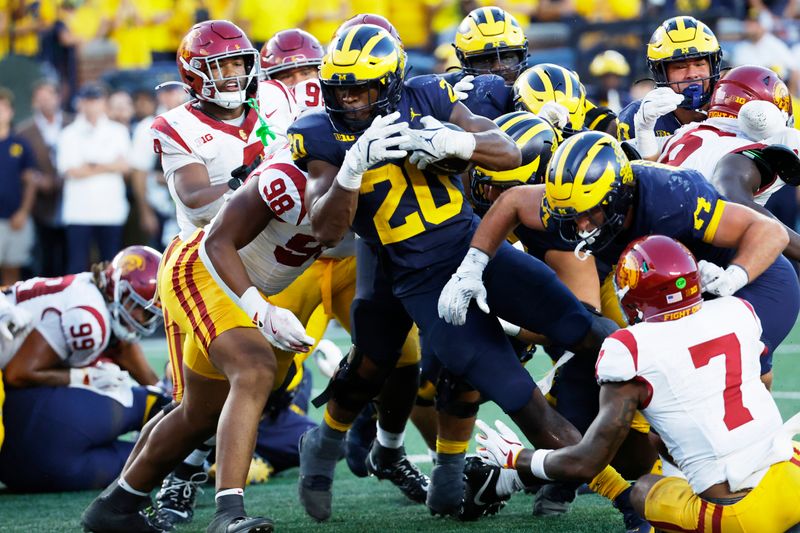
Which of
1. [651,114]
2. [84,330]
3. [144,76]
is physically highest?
[144,76]

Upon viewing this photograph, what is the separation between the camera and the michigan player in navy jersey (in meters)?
4.00

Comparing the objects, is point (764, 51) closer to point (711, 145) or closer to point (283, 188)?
point (711, 145)

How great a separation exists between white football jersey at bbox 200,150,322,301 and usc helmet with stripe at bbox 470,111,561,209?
2.26 ft

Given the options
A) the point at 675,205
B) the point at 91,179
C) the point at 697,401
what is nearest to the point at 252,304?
the point at 675,205

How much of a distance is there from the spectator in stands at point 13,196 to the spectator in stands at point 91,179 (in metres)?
0.32

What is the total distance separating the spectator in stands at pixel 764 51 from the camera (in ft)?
35.4

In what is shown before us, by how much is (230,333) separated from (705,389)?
1.68 meters

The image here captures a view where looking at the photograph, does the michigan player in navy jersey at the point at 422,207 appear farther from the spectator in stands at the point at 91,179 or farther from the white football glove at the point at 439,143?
the spectator in stands at the point at 91,179

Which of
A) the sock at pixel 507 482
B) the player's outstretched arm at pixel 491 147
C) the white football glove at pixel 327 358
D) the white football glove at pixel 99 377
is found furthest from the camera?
the white football glove at pixel 327 358

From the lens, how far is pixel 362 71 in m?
4.05

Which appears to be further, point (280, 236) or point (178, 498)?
point (178, 498)

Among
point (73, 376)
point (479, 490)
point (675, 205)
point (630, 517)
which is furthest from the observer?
point (73, 376)

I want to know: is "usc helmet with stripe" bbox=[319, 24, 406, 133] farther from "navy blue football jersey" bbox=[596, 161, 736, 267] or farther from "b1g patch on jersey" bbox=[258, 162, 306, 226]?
"navy blue football jersey" bbox=[596, 161, 736, 267]

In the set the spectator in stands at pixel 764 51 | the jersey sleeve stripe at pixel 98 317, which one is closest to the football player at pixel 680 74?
the jersey sleeve stripe at pixel 98 317
